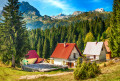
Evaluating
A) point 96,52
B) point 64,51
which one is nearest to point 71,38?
point 96,52

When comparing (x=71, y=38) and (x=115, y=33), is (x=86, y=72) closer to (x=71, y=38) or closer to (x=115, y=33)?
(x=115, y=33)

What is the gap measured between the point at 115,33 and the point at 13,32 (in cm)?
2425

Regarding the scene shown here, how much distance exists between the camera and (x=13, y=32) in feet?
86.9

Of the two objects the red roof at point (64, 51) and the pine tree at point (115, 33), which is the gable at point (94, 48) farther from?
the pine tree at point (115, 33)

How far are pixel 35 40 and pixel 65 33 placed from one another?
30.7 m

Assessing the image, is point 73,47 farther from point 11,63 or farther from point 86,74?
point 86,74

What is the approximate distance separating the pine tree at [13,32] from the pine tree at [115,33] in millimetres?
21179

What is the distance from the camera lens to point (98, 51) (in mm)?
45938

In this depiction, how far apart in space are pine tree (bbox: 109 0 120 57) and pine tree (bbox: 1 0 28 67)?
2118cm

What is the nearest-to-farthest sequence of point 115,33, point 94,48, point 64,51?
point 115,33 → point 64,51 → point 94,48

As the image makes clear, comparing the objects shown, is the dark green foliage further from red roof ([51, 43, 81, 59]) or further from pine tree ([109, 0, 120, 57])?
pine tree ([109, 0, 120, 57])

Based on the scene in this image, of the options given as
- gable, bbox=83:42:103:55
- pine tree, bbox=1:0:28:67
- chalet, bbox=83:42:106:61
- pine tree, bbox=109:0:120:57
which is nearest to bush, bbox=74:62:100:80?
pine tree, bbox=1:0:28:67

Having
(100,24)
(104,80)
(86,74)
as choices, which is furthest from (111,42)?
(100,24)

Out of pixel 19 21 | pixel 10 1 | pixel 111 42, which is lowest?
pixel 111 42
